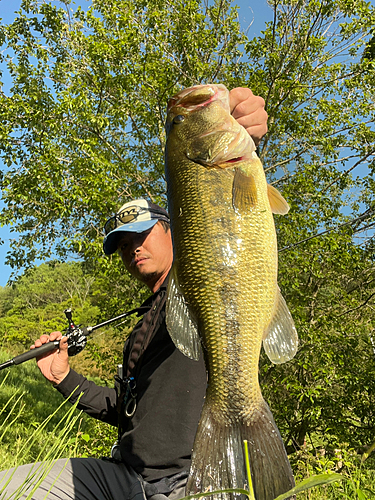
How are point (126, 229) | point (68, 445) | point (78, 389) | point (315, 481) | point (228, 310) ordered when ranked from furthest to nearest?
1. point (68, 445)
2. point (78, 389)
3. point (126, 229)
4. point (228, 310)
5. point (315, 481)

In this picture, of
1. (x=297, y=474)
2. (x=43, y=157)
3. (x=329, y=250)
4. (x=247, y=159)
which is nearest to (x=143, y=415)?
(x=247, y=159)

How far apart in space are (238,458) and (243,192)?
3.20 ft

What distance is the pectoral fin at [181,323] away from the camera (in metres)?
1.53

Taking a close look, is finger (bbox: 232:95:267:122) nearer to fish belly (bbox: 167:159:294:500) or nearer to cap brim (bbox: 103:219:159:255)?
fish belly (bbox: 167:159:294:500)

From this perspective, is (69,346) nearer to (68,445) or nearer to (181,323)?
(181,323)

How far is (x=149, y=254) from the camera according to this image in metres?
2.57

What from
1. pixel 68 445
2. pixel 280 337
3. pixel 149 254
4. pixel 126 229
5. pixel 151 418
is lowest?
pixel 68 445

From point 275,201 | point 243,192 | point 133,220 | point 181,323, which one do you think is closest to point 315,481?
point 181,323

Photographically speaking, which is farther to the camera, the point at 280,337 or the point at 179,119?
the point at 179,119

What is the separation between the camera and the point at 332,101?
839cm

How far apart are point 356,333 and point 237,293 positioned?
20.3 feet

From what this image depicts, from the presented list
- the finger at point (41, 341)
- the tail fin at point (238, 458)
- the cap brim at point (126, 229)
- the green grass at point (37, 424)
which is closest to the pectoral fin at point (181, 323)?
the tail fin at point (238, 458)

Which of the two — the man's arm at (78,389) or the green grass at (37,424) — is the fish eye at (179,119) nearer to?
the man's arm at (78,389)

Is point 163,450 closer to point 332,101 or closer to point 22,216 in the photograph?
point 22,216
